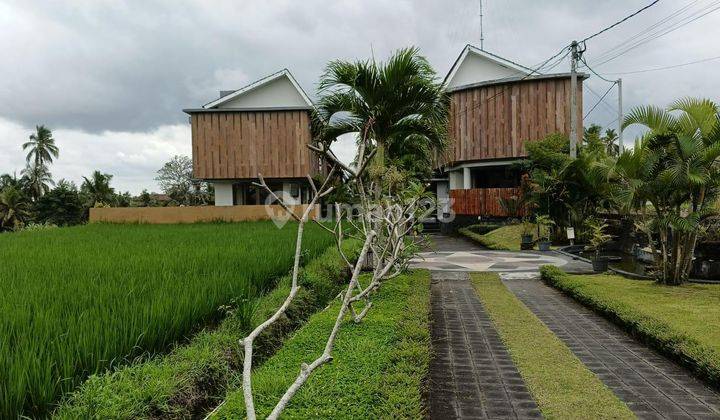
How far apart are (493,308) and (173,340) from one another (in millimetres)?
3933

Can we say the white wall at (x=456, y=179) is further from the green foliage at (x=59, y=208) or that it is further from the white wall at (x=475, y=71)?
the green foliage at (x=59, y=208)

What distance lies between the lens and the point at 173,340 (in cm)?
357

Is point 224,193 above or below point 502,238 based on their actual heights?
above

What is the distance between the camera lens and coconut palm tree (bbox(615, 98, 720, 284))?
6.84 metres

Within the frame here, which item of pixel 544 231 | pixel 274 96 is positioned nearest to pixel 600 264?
pixel 544 231

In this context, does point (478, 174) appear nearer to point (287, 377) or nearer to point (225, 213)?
point (225, 213)

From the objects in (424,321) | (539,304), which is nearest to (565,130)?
(539,304)

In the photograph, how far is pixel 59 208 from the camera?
3462 cm

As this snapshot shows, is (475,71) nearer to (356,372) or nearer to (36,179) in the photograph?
(356,372)

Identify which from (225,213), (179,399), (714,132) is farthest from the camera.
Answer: (225,213)

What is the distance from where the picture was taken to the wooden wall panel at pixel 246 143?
2367cm

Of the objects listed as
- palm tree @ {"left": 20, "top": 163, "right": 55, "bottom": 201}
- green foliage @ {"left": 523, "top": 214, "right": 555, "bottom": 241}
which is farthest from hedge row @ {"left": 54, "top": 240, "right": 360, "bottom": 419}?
palm tree @ {"left": 20, "top": 163, "right": 55, "bottom": 201}

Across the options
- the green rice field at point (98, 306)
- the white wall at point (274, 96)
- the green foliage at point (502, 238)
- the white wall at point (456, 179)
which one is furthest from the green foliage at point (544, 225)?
the white wall at point (274, 96)

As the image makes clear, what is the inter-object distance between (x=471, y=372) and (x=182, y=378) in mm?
2105
